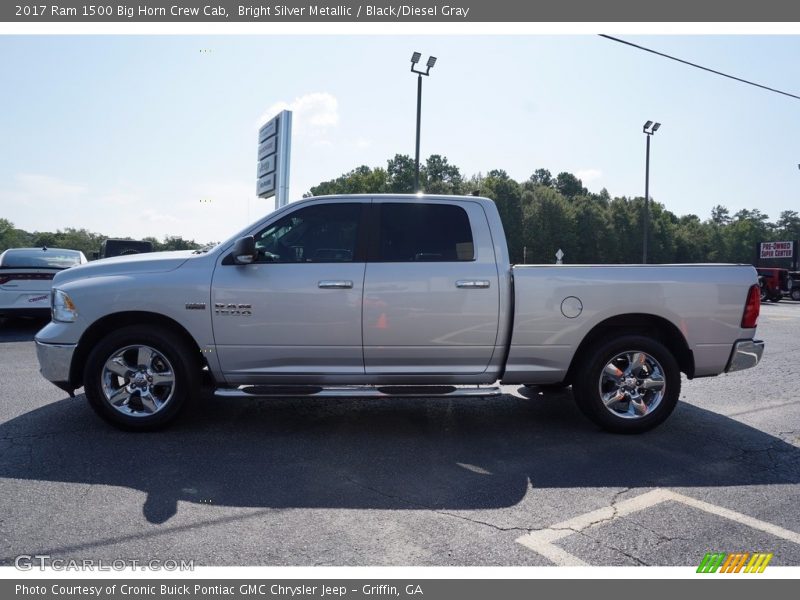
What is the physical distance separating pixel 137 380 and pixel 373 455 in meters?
2.11

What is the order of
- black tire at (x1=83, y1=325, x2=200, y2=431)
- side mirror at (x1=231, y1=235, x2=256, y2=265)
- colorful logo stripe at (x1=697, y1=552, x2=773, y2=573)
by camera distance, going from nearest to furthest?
1. colorful logo stripe at (x1=697, y1=552, x2=773, y2=573)
2. side mirror at (x1=231, y1=235, x2=256, y2=265)
3. black tire at (x1=83, y1=325, x2=200, y2=431)

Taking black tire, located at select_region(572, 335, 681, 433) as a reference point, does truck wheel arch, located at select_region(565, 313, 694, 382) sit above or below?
above

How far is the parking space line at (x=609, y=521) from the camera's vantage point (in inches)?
124

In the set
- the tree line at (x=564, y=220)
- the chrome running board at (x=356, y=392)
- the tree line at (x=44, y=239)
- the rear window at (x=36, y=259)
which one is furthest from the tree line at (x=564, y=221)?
the chrome running board at (x=356, y=392)

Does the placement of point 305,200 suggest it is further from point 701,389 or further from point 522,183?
point 522,183

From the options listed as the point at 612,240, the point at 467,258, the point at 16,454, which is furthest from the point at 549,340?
the point at 612,240

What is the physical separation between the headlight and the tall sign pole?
11322 millimetres

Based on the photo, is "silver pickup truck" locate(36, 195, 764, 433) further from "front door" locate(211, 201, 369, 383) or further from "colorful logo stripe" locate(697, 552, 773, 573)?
"colorful logo stripe" locate(697, 552, 773, 573)

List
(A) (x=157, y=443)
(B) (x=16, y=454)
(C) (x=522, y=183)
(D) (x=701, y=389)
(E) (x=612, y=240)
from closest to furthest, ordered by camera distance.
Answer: (B) (x=16, y=454) → (A) (x=157, y=443) → (D) (x=701, y=389) → (E) (x=612, y=240) → (C) (x=522, y=183)

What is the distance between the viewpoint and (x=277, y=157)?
55.0 feet

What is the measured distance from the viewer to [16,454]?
453cm

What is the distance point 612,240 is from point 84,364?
7586cm

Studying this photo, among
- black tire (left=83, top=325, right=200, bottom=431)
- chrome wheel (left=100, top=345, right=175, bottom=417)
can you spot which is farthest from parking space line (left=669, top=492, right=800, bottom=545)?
chrome wheel (left=100, top=345, right=175, bottom=417)

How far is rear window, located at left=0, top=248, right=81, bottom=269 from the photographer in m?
10.9
